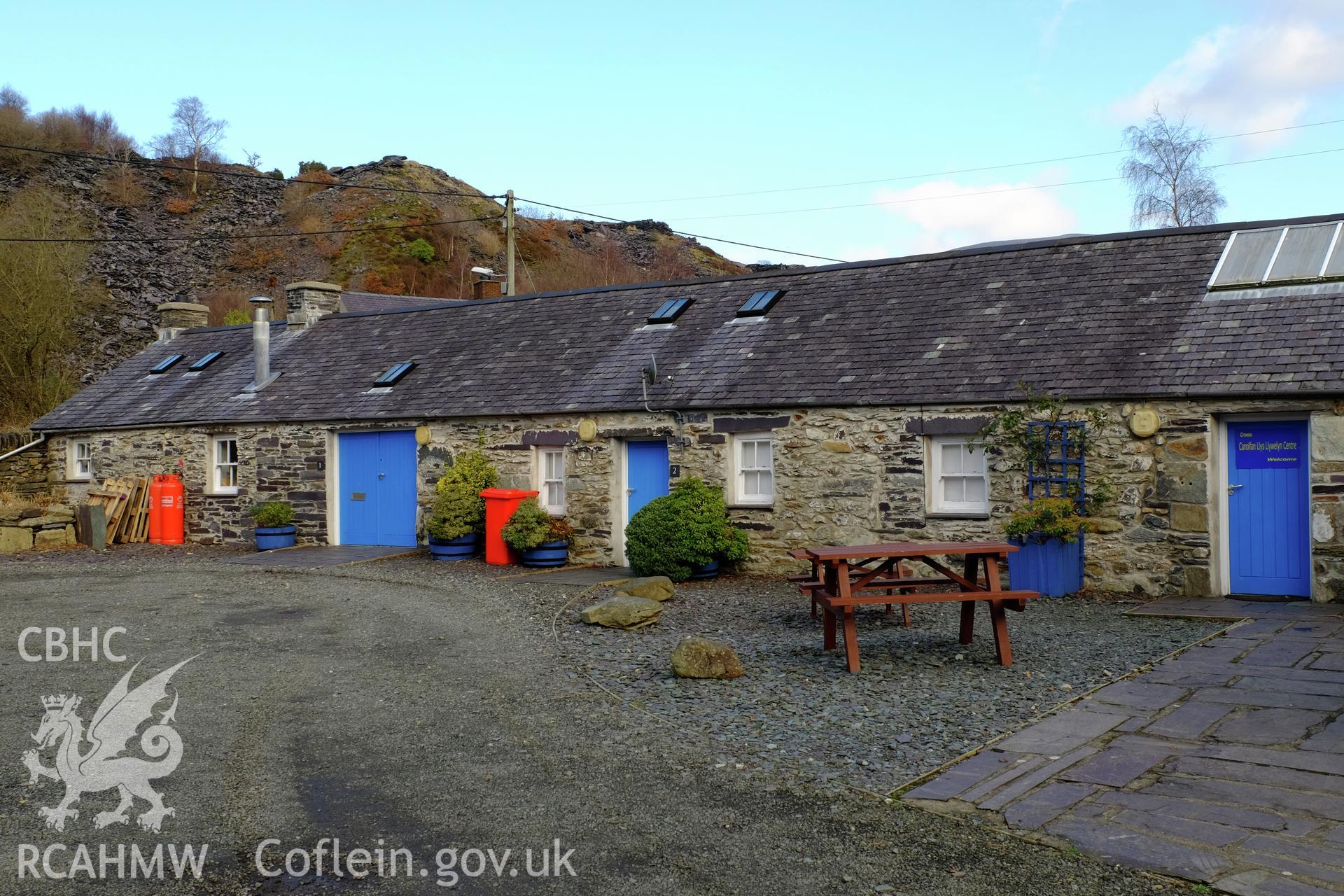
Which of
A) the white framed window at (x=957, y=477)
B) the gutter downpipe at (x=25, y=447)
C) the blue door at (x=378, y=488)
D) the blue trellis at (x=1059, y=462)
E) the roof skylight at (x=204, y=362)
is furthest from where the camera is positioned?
the roof skylight at (x=204, y=362)

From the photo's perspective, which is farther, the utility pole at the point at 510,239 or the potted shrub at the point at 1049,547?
the utility pole at the point at 510,239

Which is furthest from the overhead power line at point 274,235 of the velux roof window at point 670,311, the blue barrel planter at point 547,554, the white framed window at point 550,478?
the blue barrel planter at point 547,554

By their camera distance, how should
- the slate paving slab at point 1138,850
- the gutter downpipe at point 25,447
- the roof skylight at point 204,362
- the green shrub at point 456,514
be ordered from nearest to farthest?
the slate paving slab at point 1138,850 → the green shrub at point 456,514 → the gutter downpipe at point 25,447 → the roof skylight at point 204,362

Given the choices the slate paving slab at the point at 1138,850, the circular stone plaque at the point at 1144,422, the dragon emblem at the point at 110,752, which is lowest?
the slate paving slab at the point at 1138,850

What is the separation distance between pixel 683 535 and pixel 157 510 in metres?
11.1

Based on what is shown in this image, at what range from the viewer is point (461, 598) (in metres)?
12.5

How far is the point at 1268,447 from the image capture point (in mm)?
11422

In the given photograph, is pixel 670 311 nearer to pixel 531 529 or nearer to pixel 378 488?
pixel 531 529

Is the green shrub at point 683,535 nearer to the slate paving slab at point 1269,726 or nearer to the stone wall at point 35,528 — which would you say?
the slate paving slab at point 1269,726

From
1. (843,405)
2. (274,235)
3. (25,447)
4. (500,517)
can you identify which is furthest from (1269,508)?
(274,235)

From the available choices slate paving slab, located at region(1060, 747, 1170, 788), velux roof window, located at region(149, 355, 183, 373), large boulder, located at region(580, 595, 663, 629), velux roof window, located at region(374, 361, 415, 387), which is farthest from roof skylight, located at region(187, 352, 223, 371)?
slate paving slab, located at region(1060, 747, 1170, 788)

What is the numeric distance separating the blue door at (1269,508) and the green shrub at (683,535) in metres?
5.75

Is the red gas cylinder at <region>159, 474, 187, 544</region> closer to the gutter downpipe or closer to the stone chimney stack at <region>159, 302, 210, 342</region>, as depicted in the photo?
the gutter downpipe

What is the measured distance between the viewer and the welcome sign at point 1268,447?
11297mm
